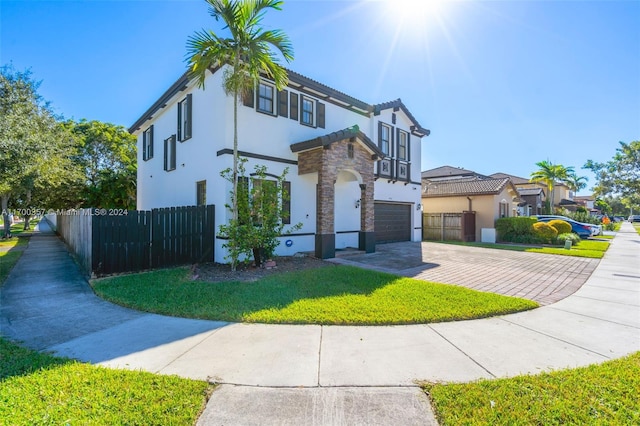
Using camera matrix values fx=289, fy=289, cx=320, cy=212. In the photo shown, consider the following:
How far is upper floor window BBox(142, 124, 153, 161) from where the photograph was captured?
16.2 metres

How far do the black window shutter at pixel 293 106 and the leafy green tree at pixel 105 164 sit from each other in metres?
19.3

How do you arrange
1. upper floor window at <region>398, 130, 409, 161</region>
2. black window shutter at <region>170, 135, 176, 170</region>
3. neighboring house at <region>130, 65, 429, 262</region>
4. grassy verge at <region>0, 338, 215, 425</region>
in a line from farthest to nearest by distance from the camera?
upper floor window at <region>398, 130, 409, 161</region> → black window shutter at <region>170, 135, 176, 170</region> → neighboring house at <region>130, 65, 429, 262</region> → grassy verge at <region>0, 338, 215, 425</region>

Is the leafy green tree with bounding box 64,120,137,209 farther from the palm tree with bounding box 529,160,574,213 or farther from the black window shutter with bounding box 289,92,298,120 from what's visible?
the palm tree with bounding box 529,160,574,213

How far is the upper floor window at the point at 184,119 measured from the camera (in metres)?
12.1

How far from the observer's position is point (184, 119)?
1260cm

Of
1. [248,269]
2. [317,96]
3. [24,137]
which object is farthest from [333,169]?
[24,137]

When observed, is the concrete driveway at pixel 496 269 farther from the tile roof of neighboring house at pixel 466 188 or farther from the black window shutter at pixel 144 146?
the black window shutter at pixel 144 146

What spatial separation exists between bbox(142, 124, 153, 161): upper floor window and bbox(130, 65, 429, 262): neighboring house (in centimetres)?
17

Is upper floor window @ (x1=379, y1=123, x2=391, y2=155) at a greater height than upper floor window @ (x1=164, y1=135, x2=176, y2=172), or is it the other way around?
upper floor window @ (x1=379, y1=123, x2=391, y2=155)

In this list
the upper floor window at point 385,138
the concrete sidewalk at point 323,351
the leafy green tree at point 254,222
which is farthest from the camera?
the upper floor window at point 385,138

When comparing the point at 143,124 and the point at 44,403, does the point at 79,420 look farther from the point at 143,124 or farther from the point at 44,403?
the point at 143,124

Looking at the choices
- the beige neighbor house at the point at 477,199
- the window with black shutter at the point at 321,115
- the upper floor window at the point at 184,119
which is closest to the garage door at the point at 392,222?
the beige neighbor house at the point at 477,199

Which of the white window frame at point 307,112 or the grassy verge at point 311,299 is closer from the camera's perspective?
the grassy verge at point 311,299

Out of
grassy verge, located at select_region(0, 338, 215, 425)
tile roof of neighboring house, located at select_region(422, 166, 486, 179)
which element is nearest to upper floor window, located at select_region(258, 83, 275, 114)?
grassy verge, located at select_region(0, 338, 215, 425)
